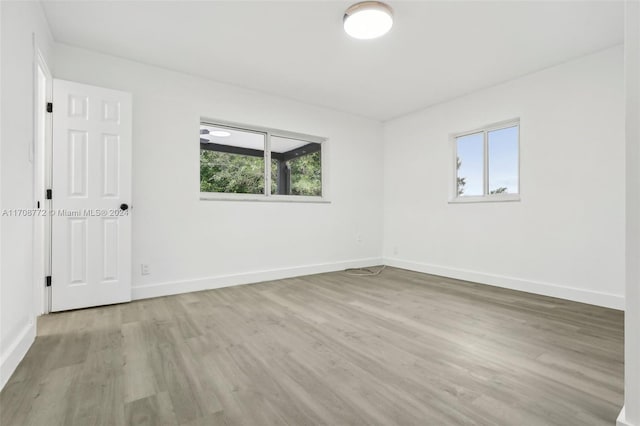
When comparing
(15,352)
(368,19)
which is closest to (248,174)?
(368,19)

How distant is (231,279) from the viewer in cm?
382

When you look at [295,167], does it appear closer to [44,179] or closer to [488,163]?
[488,163]

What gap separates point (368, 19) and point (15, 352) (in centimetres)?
327

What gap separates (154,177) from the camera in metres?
3.37

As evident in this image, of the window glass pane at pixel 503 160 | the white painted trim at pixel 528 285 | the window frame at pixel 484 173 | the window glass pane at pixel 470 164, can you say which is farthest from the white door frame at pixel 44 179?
the window glass pane at pixel 503 160

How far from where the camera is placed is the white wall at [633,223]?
1.12m

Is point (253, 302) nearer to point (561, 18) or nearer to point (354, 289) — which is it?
point (354, 289)

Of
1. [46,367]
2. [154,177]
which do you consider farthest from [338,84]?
[46,367]

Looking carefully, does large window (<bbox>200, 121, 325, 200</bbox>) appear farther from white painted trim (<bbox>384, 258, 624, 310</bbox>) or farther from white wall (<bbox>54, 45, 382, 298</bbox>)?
white painted trim (<bbox>384, 258, 624, 310</bbox>)

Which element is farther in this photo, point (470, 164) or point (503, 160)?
point (470, 164)

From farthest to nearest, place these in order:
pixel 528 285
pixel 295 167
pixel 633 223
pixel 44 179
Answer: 1. pixel 295 167
2. pixel 528 285
3. pixel 44 179
4. pixel 633 223

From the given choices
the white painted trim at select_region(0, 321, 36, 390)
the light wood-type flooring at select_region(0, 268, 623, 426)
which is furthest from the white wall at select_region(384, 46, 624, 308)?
the white painted trim at select_region(0, 321, 36, 390)

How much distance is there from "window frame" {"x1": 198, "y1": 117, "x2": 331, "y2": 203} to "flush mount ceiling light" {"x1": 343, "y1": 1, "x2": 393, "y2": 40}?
1.94 meters

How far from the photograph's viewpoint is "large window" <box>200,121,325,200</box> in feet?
12.6
